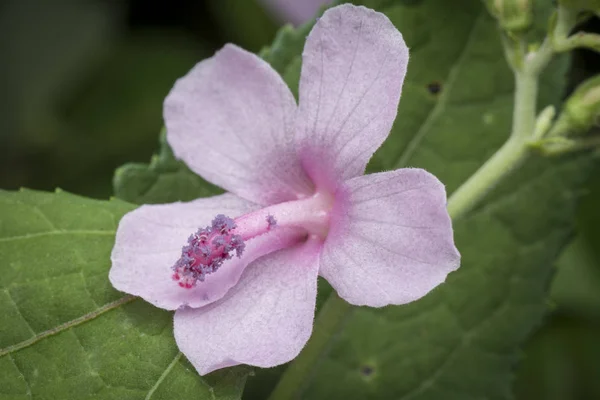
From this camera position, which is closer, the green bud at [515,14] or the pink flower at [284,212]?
the pink flower at [284,212]

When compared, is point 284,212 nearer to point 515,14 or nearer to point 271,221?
point 271,221

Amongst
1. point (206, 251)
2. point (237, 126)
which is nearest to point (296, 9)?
point (237, 126)

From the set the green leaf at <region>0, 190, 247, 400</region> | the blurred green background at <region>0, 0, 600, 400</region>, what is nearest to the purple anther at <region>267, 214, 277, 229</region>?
the green leaf at <region>0, 190, 247, 400</region>

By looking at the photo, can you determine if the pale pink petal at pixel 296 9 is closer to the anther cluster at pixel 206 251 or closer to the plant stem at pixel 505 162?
the plant stem at pixel 505 162

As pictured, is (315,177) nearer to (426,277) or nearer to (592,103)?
(426,277)

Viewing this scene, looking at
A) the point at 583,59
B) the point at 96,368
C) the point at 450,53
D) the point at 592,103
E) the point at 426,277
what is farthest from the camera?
the point at 583,59

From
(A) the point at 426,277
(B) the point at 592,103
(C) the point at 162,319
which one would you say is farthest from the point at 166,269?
(B) the point at 592,103

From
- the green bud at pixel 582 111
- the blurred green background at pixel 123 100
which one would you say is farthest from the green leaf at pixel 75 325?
the blurred green background at pixel 123 100

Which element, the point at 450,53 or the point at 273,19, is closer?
the point at 450,53
